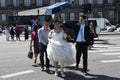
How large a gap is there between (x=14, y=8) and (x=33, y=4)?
4813 millimetres

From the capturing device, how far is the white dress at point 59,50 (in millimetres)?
12297

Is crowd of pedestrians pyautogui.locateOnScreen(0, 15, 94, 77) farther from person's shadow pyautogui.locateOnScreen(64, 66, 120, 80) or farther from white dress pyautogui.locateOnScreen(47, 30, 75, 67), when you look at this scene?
person's shadow pyautogui.locateOnScreen(64, 66, 120, 80)

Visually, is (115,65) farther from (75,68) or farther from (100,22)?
(100,22)

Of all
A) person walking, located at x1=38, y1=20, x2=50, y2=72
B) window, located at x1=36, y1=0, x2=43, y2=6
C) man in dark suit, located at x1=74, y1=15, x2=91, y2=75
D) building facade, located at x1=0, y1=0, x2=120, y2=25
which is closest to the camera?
man in dark suit, located at x1=74, y1=15, x2=91, y2=75

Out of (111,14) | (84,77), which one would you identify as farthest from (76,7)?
(84,77)

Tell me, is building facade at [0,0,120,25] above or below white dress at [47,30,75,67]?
above

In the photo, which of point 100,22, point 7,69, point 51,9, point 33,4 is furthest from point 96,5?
point 7,69

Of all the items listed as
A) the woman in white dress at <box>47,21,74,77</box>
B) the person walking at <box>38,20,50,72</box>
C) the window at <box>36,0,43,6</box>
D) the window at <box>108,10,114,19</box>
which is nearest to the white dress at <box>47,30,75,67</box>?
the woman in white dress at <box>47,21,74,77</box>

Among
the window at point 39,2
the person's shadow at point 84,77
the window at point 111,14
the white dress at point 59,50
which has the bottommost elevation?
the person's shadow at point 84,77

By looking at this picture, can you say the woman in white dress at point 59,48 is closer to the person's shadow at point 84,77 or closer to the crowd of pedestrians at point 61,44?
the crowd of pedestrians at point 61,44

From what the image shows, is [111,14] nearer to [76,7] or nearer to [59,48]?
[76,7]

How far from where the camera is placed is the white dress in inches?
484

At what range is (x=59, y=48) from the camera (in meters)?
12.3

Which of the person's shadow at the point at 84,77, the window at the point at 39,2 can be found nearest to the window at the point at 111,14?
the window at the point at 39,2
